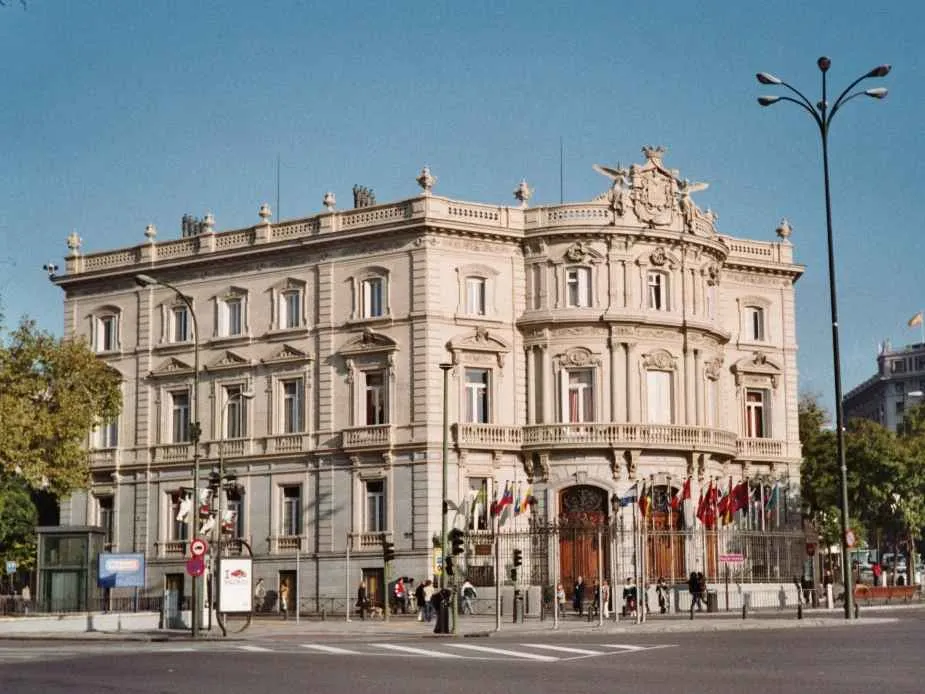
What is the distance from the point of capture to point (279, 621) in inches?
2373

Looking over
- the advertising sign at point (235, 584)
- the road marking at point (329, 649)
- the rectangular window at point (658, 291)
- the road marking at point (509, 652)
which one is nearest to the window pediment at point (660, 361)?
the rectangular window at point (658, 291)

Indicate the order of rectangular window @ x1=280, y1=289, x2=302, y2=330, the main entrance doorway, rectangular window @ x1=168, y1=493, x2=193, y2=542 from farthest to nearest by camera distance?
rectangular window @ x1=168, y1=493, x2=193, y2=542 < rectangular window @ x1=280, y1=289, x2=302, y2=330 < the main entrance doorway

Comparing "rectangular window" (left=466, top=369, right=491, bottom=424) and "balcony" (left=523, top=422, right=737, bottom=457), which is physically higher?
"rectangular window" (left=466, top=369, right=491, bottom=424)

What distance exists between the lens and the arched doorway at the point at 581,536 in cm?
6284

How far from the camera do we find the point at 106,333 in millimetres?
72688

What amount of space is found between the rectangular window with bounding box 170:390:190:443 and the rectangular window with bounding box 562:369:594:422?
54.5 feet

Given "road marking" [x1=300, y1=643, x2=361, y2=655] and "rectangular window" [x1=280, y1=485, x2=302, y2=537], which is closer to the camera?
"road marking" [x1=300, y1=643, x2=361, y2=655]

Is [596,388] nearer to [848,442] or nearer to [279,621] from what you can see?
[279,621]

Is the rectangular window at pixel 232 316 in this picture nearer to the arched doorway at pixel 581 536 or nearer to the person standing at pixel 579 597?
the arched doorway at pixel 581 536

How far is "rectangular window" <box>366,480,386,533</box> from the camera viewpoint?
211 feet

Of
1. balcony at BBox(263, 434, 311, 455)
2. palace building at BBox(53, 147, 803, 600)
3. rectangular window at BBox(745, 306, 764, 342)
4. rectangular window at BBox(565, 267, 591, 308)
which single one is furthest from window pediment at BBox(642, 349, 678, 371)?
balcony at BBox(263, 434, 311, 455)

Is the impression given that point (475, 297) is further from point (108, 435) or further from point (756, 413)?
point (108, 435)

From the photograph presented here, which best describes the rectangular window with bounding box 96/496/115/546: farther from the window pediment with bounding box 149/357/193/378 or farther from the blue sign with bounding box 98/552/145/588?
the blue sign with bounding box 98/552/145/588

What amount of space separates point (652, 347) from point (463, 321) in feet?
25.4
